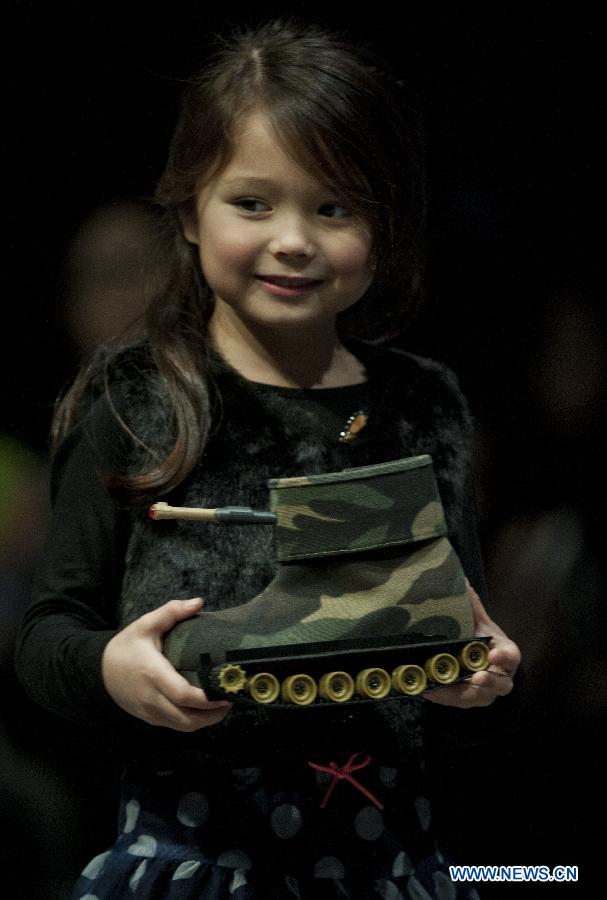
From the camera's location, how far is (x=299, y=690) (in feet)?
2.31

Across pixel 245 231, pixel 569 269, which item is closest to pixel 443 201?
pixel 569 269

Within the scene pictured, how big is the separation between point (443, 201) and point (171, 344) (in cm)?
40

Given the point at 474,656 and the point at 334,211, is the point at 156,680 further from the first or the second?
the point at 334,211

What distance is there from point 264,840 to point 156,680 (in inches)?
7.2

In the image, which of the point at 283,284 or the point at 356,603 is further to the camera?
the point at 283,284

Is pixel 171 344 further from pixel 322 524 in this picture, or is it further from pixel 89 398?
pixel 322 524

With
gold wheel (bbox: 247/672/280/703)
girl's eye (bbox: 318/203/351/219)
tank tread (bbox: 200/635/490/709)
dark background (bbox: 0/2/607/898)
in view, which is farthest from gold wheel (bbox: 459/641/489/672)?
dark background (bbox: 0/2/607/898)

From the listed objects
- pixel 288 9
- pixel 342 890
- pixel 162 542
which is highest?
pixel 288 9

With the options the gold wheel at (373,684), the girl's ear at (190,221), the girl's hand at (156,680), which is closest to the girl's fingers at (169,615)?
the girl's hand at (156,680)

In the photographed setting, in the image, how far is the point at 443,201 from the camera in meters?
1.19

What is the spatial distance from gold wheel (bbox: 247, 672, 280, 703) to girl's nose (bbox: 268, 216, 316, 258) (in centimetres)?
31

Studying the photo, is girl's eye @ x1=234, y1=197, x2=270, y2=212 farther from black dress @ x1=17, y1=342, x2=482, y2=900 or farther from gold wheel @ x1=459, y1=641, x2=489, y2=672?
gold wheel @ x1=459, y1=641, x2=489, y2=672

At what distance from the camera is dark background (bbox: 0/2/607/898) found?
1.08 meters

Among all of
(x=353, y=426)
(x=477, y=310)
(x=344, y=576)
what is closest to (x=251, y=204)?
(x=353, y=426)
